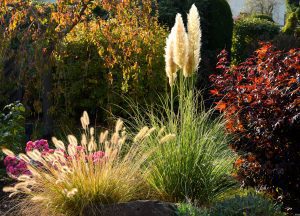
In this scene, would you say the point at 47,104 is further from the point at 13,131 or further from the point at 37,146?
the point at 37,146

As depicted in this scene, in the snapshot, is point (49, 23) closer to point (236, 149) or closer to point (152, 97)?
point (152, 97)

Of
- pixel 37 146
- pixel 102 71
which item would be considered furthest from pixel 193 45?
pixel 102 71

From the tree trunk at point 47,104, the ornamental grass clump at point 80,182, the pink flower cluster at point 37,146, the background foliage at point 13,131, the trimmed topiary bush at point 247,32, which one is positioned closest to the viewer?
the ornamental grass clump at point 80,182

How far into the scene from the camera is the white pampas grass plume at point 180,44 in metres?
5.82

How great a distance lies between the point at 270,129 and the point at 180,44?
3.85 feet

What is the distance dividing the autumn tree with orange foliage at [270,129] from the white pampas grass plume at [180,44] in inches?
22.0

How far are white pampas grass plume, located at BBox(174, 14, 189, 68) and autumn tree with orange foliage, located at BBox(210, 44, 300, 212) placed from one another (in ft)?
1.84

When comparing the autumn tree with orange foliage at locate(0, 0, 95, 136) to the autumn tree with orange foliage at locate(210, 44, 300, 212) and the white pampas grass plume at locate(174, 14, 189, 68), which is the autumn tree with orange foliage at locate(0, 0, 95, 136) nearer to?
the white pampas grass plume at locate(174, 14, 189, 68)

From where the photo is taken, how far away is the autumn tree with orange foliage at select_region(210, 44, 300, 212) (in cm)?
550

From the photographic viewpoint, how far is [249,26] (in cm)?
1753

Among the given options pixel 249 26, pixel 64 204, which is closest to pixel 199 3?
pixel 249 26

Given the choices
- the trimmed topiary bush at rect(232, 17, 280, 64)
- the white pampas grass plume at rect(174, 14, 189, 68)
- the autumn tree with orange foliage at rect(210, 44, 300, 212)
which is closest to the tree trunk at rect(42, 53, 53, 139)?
the white pampas grass plume at rect(174, 14, 189, 68)

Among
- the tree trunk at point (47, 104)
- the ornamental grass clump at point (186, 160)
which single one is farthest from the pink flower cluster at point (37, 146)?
the tree trunk at point (47, 104)

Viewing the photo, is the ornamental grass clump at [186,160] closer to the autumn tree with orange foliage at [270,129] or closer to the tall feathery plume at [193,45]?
the tall feathery plume at [193,45]
